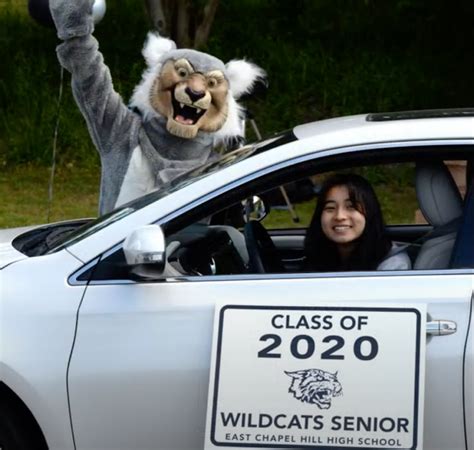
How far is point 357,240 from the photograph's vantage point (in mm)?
4520

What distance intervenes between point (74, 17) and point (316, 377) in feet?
8.95

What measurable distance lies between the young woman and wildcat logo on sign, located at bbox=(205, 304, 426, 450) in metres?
0.53

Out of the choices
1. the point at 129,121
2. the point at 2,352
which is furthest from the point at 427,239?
the point at 129,121

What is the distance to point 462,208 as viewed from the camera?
14.2 ft

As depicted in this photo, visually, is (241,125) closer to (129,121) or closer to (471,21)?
(129,121)

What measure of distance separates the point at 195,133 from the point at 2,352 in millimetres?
2283

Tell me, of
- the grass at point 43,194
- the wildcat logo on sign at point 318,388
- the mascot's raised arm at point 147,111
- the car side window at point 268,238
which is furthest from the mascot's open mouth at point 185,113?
the grass at point 43,194

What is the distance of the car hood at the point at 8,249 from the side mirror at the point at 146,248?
0.56 metres

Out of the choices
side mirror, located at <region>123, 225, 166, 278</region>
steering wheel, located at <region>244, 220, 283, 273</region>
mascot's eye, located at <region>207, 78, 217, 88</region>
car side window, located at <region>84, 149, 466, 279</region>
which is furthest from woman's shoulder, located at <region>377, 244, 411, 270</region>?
mascot's eye, located at <region>207, 78, 217, 88</region>

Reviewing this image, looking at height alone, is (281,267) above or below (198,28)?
below

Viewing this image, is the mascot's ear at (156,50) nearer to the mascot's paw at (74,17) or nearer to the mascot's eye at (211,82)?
the mascot's eye at (211,82)

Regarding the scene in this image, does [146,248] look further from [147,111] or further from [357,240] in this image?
[147,111]

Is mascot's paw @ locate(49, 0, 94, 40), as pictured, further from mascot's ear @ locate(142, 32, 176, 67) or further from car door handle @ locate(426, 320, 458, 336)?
car door handle @ locate(426, 320, 458, 336)

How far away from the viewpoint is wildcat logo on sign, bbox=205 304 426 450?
12.8 ft
